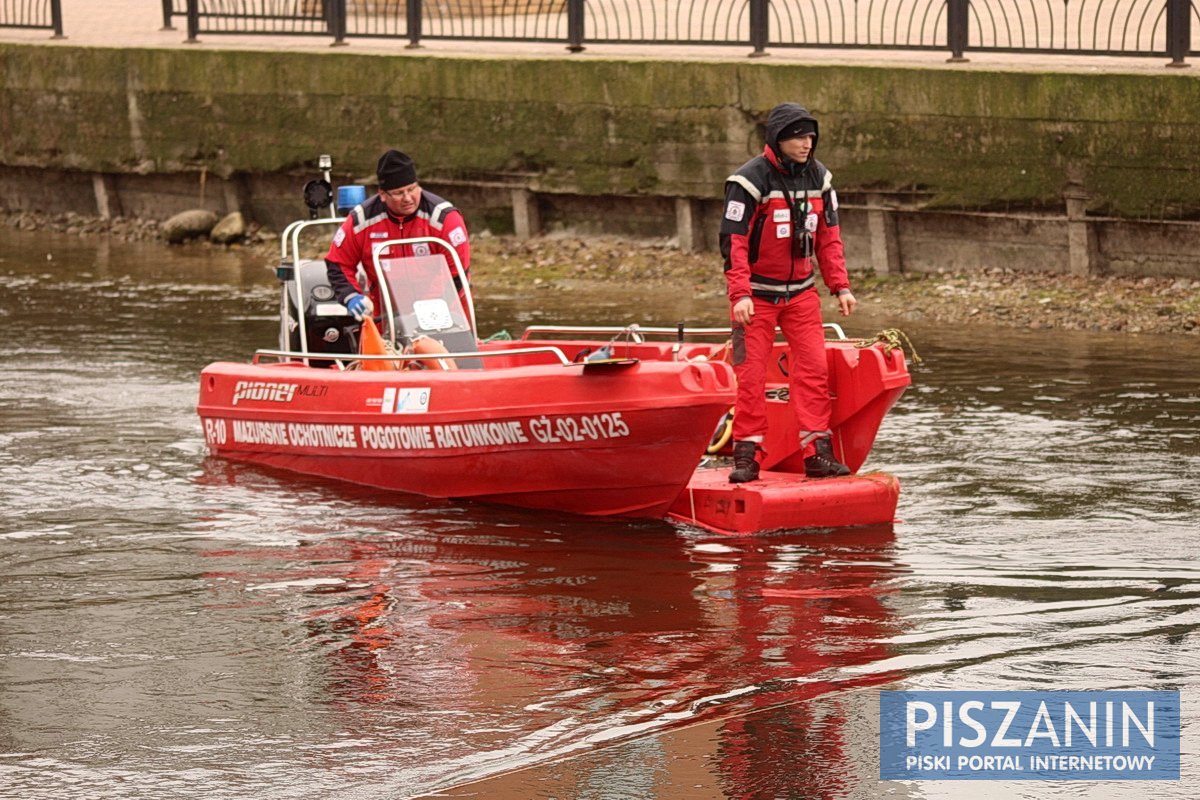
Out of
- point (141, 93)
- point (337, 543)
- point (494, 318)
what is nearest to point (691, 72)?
point (494, 318)

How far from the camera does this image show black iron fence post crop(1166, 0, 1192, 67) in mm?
15719

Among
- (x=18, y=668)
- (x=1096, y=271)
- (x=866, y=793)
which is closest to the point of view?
(x=866, y=793)

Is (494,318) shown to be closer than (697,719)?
No

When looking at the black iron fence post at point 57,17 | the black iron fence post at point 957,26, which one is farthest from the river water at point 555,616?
the black iron fence post at point 57,17

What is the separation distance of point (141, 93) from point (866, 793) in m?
16.8

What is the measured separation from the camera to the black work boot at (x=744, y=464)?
9.54 meters

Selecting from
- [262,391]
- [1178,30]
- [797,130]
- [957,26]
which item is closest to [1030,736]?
[797,130]

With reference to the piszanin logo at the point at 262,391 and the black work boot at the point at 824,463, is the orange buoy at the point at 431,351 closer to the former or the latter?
the piszanin logo at the point at 262,391

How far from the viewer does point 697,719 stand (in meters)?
6.56

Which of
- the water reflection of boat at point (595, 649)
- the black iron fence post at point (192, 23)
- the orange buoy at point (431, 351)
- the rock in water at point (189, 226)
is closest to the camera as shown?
the water reflection of boat at point (595, 649)

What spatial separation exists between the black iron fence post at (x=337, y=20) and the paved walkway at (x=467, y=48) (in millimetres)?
137

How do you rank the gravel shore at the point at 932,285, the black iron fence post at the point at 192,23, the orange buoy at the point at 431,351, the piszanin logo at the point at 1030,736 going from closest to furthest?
1. the piszanin logo at the point at 1030,736
2. the orange buoy at the point at 431,351
3. the gravel shore at the point at 932,285
4. the black iron fence post at the point at 192,23

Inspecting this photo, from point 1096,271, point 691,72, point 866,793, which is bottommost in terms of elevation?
point 866,793

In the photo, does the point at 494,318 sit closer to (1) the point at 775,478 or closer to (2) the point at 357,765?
(1) the point at 775,478
